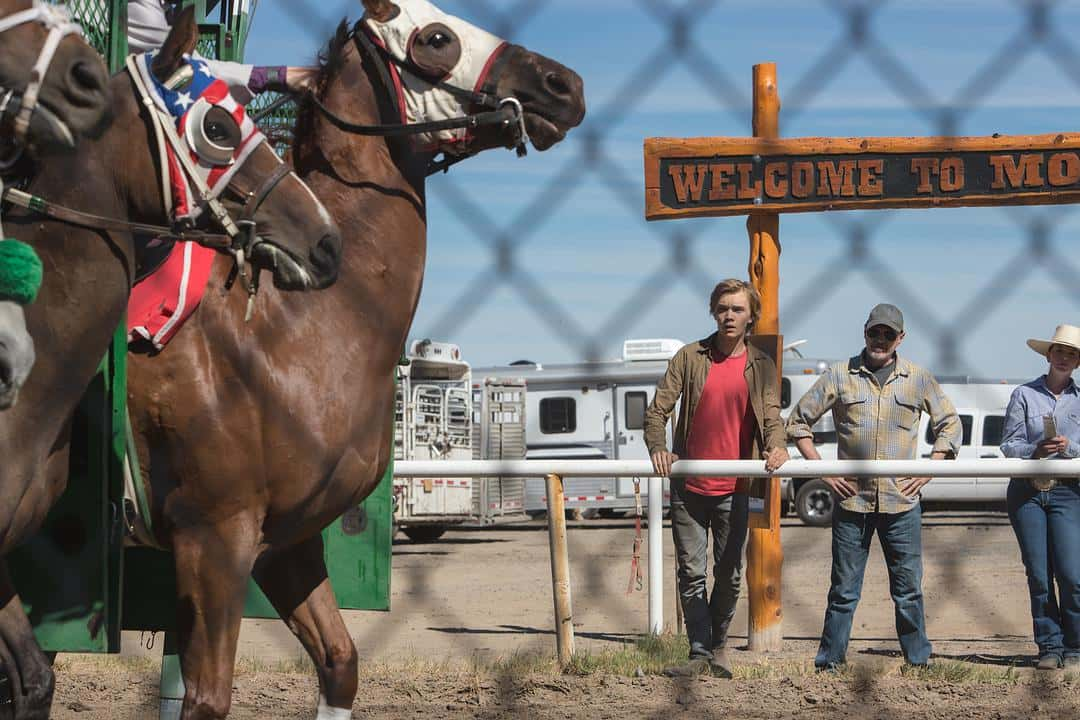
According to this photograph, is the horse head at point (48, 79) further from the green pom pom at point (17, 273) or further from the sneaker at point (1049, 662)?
the sneaker at point (1049, 662)

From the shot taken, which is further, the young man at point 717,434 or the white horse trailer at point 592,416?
the white horse trailer at point 592,416

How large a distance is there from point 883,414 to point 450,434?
1154cm

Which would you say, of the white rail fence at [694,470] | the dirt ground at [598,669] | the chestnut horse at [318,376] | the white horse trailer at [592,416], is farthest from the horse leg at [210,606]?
the white horse trailer at [592,416]

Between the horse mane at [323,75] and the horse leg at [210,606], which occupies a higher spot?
the horse mane at [323,75]

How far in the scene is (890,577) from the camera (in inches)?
A: 265

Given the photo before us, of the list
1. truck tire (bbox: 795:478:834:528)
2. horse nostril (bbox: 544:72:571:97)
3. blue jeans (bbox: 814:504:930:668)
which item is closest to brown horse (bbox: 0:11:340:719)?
horse nostril (bbox: 544:72:571:97)

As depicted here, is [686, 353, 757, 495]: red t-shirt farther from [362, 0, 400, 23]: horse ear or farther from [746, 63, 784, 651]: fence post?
[362, 0, 400, 23]: horse ear

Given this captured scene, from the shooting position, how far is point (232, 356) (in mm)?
3791

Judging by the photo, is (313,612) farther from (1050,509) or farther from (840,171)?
(1050,509)

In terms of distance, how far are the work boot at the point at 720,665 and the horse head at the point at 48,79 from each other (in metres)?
4.18

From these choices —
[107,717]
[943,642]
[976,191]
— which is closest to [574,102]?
[976,191]

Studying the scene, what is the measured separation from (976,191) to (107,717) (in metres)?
3.58

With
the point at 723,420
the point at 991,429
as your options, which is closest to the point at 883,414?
the point at 723,420

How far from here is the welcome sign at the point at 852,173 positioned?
4.82 m
